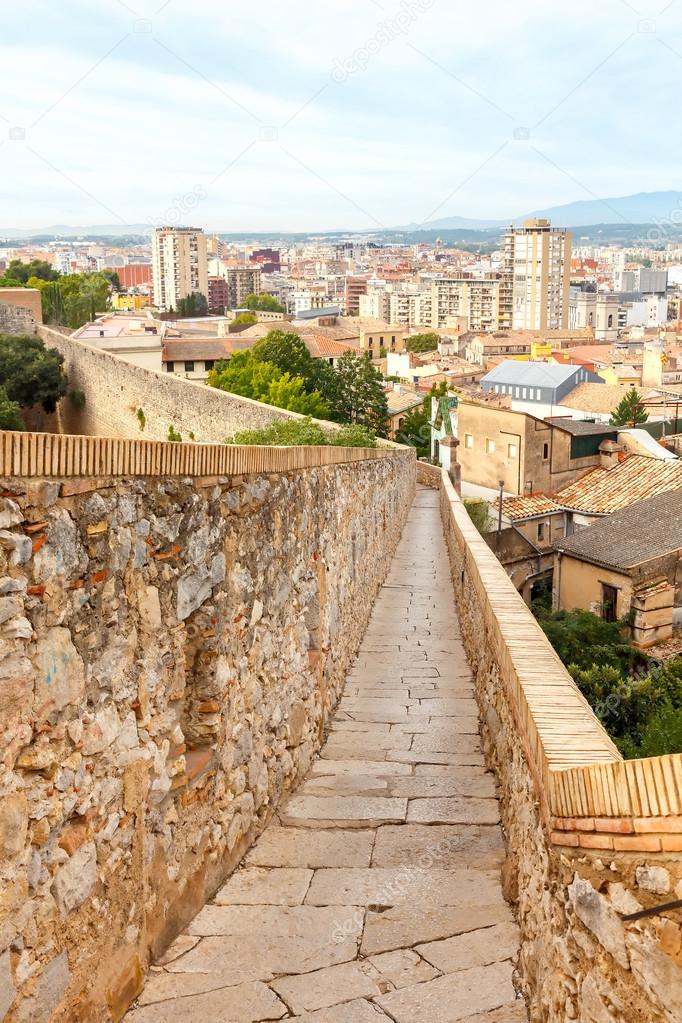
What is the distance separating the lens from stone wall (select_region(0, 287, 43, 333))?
4372 centimetres

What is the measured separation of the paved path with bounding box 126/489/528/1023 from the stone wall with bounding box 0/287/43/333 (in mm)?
40903

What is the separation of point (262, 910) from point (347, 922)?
13.3 inches

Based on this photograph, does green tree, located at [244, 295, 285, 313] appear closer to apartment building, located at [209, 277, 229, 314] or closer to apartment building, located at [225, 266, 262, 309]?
apartment building, located at [209, 277, 229, 314]

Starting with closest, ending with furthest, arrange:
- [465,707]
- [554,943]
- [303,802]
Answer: [554,943] → [303,802] → [465,707]

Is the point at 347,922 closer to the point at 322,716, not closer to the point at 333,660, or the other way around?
the point at 322,716

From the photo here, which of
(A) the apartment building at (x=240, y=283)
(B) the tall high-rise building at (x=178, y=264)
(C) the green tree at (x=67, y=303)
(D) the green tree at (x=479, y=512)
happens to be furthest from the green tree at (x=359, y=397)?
(A) the apartment building at (x=240, y=283)

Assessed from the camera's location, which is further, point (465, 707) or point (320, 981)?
point (465, 707)

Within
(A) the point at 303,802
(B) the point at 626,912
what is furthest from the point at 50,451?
(A) the point at 303,802

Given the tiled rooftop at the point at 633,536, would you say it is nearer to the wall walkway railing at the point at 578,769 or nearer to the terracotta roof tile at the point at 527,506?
the terracotta roof tile at the point at 527,506

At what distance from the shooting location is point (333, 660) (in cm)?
655

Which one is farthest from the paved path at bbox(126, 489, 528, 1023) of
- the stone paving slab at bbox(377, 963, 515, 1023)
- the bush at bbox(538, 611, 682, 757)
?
the bush at bbox(538, 611, 682, 757)

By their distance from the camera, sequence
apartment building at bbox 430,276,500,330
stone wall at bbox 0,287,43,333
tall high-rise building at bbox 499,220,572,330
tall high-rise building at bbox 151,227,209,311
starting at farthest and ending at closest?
tall high-rise building at bbox 151,227,209,311, apartment building at bbox 430,276,500,330, tall high-rise building at bbox 499,220,572,330, stone wall at bbox 0,287,43,333

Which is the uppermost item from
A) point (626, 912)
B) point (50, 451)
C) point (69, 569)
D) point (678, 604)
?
point (50, 451)

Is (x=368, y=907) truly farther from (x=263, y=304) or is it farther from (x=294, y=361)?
(x=263, y=304)
